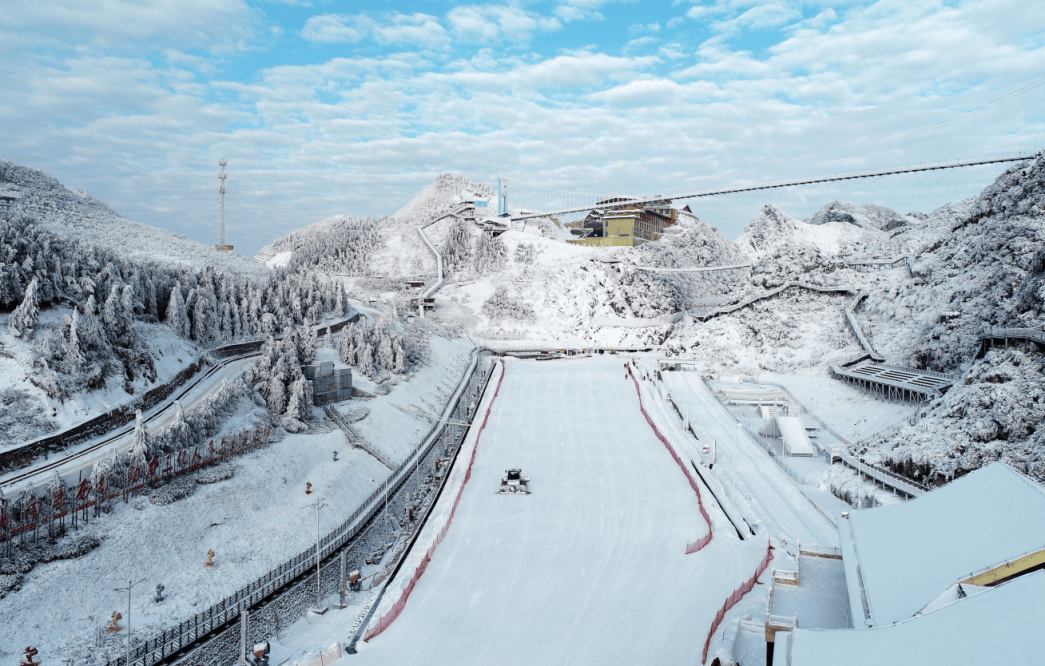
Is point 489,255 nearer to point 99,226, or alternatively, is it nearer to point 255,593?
point 99,226

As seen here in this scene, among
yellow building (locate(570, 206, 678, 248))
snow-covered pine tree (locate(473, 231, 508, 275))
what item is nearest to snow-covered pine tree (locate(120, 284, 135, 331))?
snow-covered pine tree (locate(473, 231, 508, 275))

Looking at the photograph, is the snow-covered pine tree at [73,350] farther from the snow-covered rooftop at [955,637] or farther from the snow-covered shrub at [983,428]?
the snow-covered shrub at [983,428]

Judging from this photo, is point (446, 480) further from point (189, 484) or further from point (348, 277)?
point (348, 277)

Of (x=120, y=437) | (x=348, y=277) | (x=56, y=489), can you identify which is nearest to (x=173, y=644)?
(x=56, y=489)

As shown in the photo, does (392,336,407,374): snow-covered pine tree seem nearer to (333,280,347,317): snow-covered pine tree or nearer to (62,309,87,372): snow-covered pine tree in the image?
(333,280,347,317): snow-covered pine tree

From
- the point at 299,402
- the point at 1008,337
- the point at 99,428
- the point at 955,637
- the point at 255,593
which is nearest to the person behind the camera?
the point at 955,637

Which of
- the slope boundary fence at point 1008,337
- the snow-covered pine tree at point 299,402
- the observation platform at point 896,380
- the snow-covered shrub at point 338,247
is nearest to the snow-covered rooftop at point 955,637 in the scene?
the snow-covered pine tree at point 299,402

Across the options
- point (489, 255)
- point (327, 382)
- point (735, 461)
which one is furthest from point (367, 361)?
point (489, 255)
